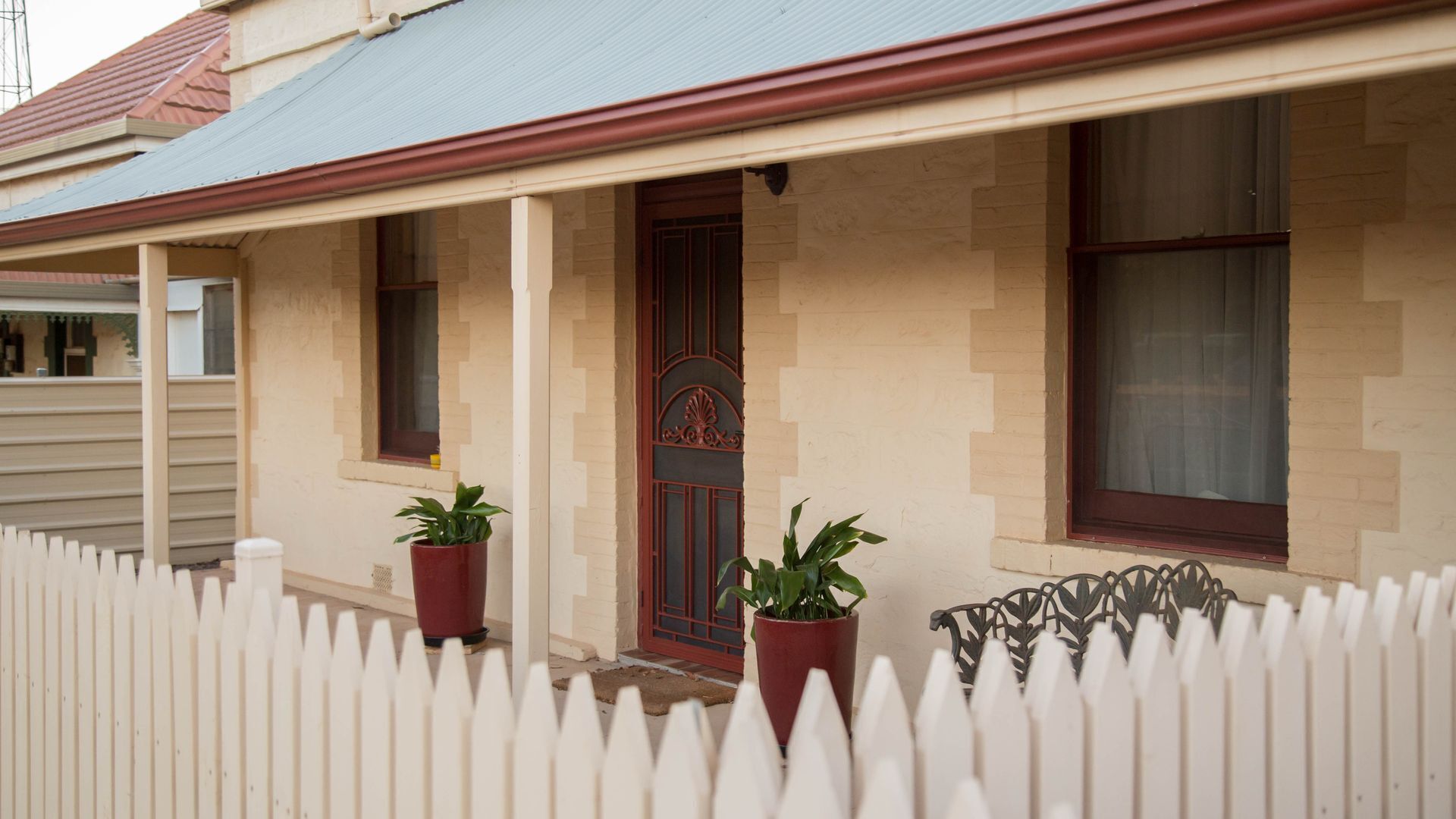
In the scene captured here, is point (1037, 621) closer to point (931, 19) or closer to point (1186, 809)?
point (931, 19)

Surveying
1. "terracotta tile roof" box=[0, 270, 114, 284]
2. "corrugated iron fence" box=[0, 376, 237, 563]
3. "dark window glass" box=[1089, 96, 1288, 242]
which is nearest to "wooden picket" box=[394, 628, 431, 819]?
"dark window glass" box=[1089, 96, 1288, 242]

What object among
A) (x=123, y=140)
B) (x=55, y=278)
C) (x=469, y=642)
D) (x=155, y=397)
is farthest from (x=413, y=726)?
(x=55, y=278)

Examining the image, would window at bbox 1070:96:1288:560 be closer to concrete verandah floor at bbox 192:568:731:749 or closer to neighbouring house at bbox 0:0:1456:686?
neighbouring house at bbox 0:0:1456:686

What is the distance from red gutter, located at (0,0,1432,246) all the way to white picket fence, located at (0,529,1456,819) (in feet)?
4.53

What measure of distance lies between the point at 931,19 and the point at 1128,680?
267cm

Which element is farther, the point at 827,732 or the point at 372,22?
the point at 372,22

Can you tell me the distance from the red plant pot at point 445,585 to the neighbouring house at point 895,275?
492 mm

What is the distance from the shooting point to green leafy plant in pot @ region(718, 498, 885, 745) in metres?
5.29

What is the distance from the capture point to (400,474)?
8789mm

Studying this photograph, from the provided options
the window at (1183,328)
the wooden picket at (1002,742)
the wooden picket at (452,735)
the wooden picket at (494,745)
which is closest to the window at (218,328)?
the window at (1183,328)

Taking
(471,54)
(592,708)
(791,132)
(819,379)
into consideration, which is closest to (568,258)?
(471,54)

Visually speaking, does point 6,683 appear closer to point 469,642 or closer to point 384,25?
point 469,642

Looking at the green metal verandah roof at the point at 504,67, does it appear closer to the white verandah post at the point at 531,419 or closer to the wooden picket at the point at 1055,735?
the white verandah post at the point at 531,419

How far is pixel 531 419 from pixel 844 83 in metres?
2.06
